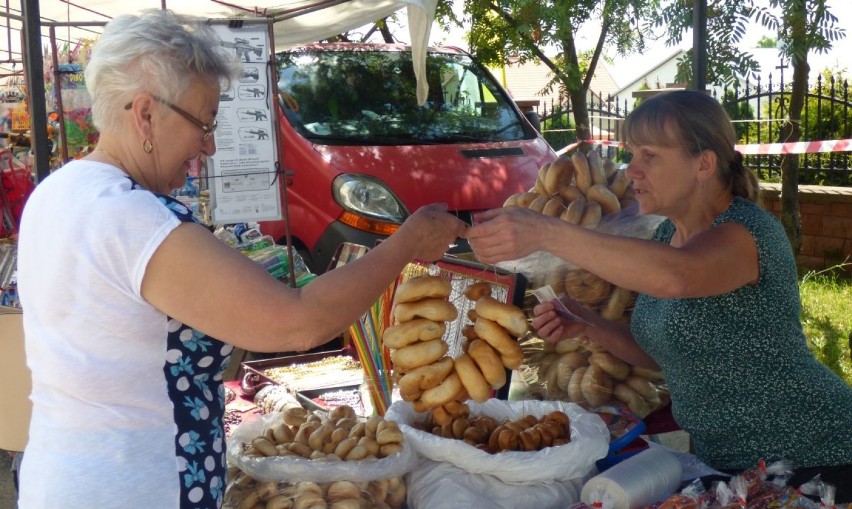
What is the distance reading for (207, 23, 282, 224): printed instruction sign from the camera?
460 centimetres

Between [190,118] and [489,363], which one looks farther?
[489,363]

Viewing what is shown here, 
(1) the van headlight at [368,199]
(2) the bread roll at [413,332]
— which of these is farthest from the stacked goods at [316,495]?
(1) the van headlight at [368,199]

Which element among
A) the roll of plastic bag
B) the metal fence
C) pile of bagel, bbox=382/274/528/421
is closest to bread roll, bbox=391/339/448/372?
pile of bagel, bbox=382/274/528/421

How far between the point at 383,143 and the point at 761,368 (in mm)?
4029

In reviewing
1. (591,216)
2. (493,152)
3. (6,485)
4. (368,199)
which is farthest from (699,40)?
(6,485)

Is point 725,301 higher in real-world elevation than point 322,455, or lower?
higher

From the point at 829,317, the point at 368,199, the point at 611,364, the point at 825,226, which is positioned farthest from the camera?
the point at 825,226

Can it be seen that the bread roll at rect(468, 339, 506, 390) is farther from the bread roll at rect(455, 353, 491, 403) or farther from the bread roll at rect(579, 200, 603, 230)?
the bread roll at rect(579, 200, 603, 230)

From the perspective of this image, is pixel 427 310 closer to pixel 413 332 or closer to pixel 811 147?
pixel 413 332

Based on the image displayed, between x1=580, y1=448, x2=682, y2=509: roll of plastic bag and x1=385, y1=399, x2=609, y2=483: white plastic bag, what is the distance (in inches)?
3.5

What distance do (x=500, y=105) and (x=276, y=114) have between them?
2283 mm

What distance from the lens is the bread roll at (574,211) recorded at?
2666 millimetres

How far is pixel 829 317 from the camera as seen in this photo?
6055 millimetres

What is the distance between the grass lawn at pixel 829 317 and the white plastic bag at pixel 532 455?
308 centimetres
